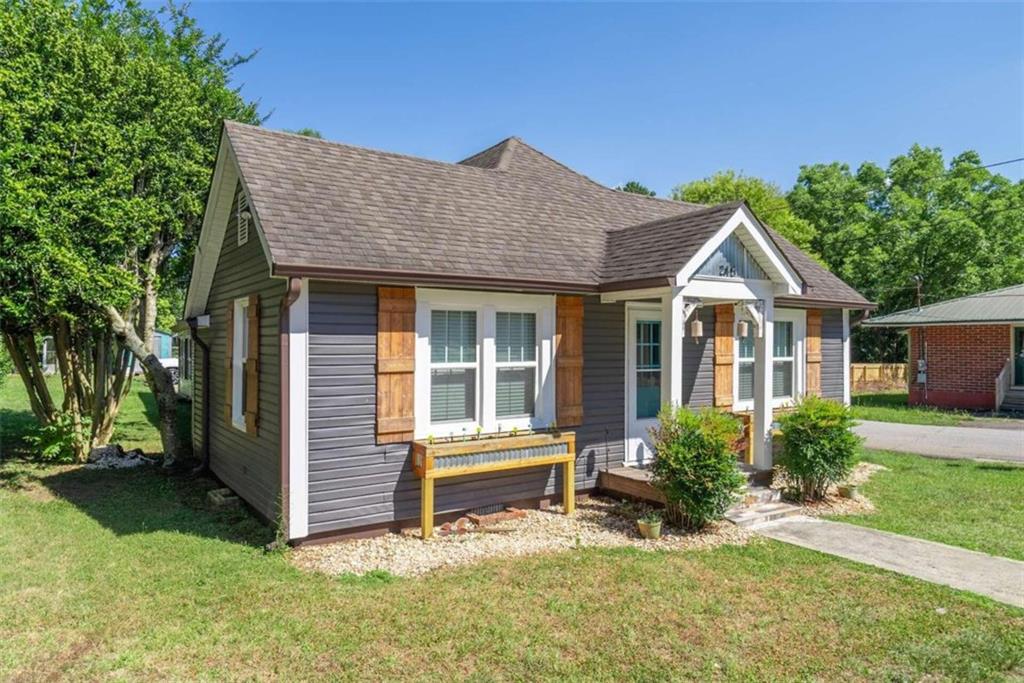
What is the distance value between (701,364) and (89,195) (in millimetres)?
9652

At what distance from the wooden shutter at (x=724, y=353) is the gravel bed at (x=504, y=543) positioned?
3008mm

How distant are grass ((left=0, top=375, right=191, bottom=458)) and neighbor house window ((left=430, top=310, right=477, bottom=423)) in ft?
27.5

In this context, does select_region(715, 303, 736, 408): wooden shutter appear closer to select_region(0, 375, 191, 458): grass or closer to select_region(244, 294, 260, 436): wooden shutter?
select_region(244, 294, 260, 436): wooden shutter

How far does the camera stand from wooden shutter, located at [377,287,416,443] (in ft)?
21.9

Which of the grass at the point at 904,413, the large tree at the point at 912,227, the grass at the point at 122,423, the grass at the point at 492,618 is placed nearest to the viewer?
the grass at the point at 492,618

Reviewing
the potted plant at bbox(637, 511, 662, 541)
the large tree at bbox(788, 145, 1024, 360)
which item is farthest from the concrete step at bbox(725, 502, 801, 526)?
the large tree at bbox(788, 145, 1024, 360)

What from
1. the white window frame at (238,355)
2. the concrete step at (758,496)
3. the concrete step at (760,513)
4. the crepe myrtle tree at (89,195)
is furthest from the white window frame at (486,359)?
the crepe myrtle tree at (89,195)

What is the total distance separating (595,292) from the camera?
26.3ft

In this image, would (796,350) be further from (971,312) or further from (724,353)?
(971,312)

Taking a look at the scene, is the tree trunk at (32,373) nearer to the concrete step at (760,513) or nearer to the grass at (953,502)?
the concrete step at (760,513)

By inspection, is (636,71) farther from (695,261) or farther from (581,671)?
(581,671)

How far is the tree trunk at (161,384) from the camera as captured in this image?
33.1ft

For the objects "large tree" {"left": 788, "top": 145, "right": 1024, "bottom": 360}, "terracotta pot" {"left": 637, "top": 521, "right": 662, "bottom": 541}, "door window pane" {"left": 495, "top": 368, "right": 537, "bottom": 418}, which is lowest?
→ "terracotta pot" {"left": 637, "top": 521, "right": 662, "bottom": 541}

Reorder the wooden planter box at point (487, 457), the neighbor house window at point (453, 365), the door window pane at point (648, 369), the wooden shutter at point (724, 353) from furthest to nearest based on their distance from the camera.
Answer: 1. the wooden shutter at point (724, 353)
2. the door window pane at point (648, 369)
3. the neighbor house window at point (453, 365)
4. the wooden planter box at point (487, 457)
